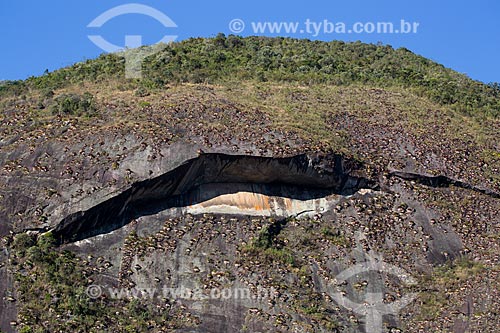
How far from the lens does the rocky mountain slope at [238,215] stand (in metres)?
34.2

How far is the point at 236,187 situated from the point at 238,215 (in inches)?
66.6

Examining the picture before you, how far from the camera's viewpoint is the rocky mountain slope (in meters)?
34.2

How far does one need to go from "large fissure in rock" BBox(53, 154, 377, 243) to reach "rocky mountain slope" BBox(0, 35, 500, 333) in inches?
2.9

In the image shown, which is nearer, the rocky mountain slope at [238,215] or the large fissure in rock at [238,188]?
the rocky mountain slope at [238,215]

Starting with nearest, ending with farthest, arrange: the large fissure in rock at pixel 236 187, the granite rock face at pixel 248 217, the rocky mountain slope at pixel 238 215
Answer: the rocky mountain slope at pixel 238 215 → the granite rock face at pixel 248 217 → the large fissure in rock at pixel 236 187

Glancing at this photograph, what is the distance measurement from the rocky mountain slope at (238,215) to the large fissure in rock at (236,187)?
7 cm

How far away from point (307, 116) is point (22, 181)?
1617cm

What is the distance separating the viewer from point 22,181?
37.9m

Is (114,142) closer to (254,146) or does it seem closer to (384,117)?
(254,146)

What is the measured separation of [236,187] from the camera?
40.3 metres

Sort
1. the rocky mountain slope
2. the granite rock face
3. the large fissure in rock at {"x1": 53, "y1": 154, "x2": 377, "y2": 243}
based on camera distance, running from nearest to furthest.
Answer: the rocky mountain slope, the granite rock face, the large fissure in rock at {"x1": 53, "y1": 154, "x2": 377, "y2": 243}

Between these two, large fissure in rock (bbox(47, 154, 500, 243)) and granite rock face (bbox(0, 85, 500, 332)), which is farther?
large fissure in rock (bbox(47, 154, 500, 243))

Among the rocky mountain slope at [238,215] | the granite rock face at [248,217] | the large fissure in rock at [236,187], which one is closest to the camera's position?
the rocky mountain slope at [238,215]

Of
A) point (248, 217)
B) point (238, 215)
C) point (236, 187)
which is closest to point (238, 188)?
point (236, 187)
